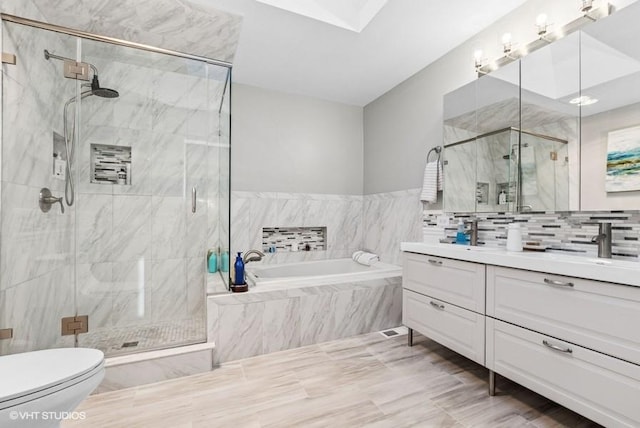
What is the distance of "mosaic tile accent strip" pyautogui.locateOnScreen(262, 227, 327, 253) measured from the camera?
10.8 feet

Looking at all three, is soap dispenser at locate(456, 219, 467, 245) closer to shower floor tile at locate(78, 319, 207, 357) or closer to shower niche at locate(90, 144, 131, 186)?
shower floor tile at locate(78, 319, 207, 357)

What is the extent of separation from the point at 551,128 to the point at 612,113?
28 cm

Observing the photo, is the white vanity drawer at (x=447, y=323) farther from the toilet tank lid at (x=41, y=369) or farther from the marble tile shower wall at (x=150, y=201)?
the toilet tank lid at (x=41, y=369)

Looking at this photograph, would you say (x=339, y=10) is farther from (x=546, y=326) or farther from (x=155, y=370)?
(x=155, y=370)

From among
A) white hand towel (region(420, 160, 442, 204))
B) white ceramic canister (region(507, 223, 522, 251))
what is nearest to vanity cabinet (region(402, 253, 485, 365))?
white ceramic canister (region(507, 223, 522, 251))

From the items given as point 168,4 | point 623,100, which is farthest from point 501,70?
point 168,4

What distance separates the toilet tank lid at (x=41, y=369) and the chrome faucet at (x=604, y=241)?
2404 mm

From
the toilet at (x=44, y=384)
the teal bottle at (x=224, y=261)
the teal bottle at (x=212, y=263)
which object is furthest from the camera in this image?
the teal bottle at (x=212, y=263)

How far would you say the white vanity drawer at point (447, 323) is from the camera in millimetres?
1679

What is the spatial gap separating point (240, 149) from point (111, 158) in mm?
1209

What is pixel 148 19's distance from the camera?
83.9 inches

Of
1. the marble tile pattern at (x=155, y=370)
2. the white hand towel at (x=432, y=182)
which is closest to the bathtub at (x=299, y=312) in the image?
the marble tile pattern at (x=155, y=370)

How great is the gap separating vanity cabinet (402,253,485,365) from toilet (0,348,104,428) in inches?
72.3

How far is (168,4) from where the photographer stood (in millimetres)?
2004
